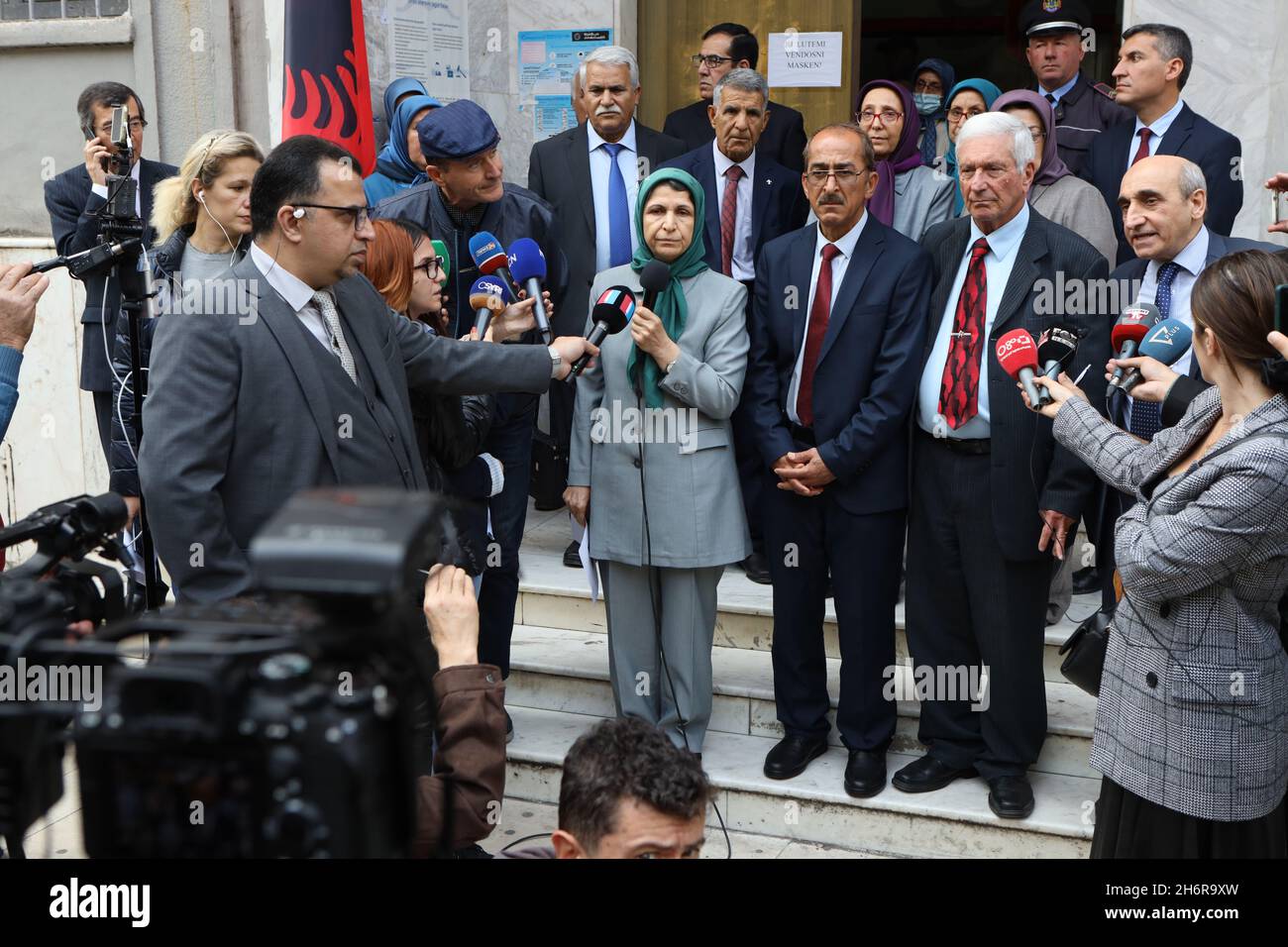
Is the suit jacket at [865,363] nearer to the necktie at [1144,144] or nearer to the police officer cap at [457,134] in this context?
the police officer cap at [457,134]

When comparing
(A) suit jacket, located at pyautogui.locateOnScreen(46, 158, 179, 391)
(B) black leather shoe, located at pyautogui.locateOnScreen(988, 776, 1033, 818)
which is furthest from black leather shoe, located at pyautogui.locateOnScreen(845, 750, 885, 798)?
(A) suit jacket, located at pyautogui.locateOnScreen(46, 158, 179, 391)

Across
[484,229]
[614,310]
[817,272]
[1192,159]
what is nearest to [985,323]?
[817,272]

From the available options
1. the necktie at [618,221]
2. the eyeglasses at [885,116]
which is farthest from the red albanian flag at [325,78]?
the eyeglasses at [885,116]

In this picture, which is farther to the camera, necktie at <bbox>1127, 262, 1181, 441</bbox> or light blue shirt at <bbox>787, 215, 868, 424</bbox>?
light blue shirt at <bbox>787, 215, 868, 424</bbox>

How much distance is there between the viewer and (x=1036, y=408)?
3.44 meters

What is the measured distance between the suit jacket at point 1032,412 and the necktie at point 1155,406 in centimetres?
12

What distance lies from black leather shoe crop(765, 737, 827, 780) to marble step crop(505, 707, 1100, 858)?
0.03 m

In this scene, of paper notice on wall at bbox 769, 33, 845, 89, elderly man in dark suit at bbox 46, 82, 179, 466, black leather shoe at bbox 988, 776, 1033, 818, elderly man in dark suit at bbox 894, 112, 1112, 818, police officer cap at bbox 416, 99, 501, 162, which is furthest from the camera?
paper notice on wall at bbox 769, 33, 845, 89

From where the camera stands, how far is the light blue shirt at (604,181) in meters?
5.76

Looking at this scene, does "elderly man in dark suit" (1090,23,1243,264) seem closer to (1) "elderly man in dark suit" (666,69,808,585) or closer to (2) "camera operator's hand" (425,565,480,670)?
(1) "elderly man in dark suit" (666,69,808,585)

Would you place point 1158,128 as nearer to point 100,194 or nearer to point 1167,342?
point 1167,342

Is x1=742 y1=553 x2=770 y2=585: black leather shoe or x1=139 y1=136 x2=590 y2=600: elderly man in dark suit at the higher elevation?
x1=139 y1=136 x2=590 y2=600: elderly man in dark suit

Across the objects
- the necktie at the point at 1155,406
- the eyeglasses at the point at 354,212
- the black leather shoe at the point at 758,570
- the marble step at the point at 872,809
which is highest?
the eyeglasses at the point at 354,212

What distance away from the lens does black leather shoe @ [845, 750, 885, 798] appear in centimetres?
436
